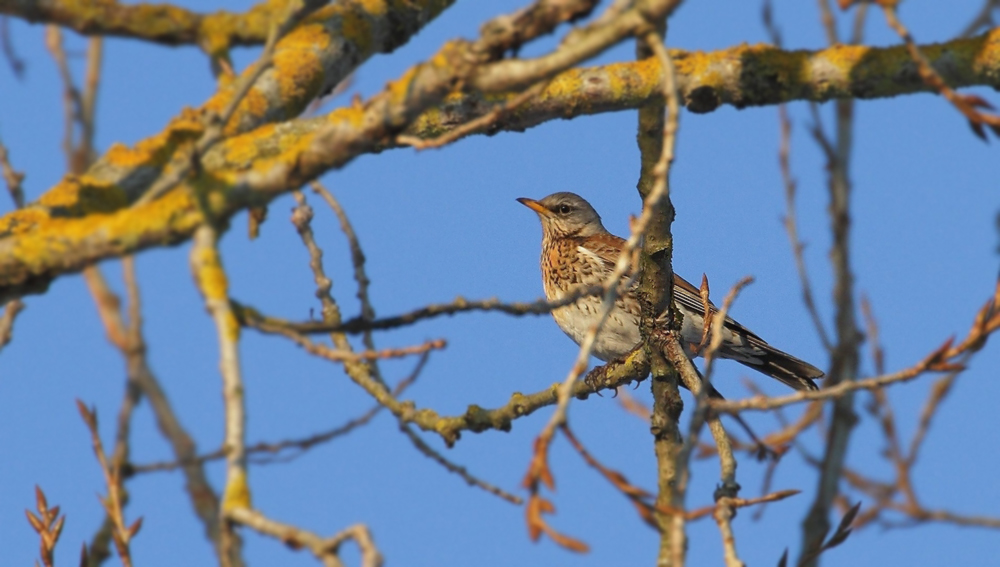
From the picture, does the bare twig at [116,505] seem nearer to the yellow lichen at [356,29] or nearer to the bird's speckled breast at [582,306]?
the yellow lichen at [356,29]

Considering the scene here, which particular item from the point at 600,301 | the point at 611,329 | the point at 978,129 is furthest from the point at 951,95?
the point at 611,329

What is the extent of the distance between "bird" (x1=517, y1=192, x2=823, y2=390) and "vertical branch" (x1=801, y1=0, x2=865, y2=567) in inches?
45.5

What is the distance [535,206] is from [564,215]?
25 cm

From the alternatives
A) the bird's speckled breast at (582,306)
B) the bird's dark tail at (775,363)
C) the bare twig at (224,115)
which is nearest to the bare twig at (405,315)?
the bare twig at (224,115)

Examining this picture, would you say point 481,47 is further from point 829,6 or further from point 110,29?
point 829,6

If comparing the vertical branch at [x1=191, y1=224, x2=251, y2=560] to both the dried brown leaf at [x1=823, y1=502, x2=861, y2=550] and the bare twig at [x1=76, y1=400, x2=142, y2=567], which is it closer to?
the bare twig at [x1=76, y1=400, x2=142, y2=567]

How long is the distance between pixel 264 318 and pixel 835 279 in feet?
11.0

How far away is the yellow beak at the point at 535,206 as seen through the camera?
855cm

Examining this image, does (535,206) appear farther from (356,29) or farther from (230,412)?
(230,412)

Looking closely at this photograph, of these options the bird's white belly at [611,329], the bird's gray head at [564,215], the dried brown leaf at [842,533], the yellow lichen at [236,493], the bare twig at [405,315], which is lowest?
the yellow lichen at [236,493]

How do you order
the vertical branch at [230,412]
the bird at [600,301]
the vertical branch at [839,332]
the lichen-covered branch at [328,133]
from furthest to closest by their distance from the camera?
the bird at [600,301] < the vertical branch at [839,332] < the lichen-covered branch at [328,133] < the vertical branch at [230,412]

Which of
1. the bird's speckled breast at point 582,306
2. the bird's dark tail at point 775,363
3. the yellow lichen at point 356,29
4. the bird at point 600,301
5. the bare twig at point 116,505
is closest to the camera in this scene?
the bare twig at point 116,505

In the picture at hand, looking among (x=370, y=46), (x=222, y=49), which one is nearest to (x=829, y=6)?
(x=370, y=46)

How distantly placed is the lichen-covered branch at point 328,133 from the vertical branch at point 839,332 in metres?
1.33
